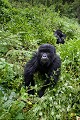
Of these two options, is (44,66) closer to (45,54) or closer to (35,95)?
(45,54)

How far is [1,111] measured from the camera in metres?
3.50

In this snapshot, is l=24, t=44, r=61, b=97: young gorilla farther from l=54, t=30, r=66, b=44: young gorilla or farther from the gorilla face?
l=54, t=30, r=66, b=44: young gorilla

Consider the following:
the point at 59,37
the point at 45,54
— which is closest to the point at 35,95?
the point at 45,54

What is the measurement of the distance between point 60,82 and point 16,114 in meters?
1.87

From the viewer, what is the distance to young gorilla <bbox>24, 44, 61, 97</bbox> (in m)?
5.11

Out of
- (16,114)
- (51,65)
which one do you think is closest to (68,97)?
(51,65)

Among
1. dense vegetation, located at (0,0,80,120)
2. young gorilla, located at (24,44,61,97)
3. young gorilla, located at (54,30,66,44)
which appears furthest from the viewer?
young gorilla, located at (54,30,66,44)

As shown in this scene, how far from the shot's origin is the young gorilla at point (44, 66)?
5.11 m

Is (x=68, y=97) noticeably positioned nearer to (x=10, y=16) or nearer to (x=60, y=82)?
(x=60, y=82)

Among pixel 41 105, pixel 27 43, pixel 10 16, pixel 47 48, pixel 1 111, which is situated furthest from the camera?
pixel 10 16

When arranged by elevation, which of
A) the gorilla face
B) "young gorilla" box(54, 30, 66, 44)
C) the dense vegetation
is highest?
the gorilla face

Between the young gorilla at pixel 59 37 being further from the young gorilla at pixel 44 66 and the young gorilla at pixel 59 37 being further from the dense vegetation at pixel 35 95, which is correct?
the young gorilla at pixel 44 66

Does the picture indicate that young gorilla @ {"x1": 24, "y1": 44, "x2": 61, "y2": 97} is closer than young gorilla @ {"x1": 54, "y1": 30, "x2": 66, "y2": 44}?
Yes

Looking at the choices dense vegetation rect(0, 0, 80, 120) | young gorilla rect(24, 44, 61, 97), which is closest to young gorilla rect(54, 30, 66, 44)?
dense vegetation rect(0, 0, 80, 120)
